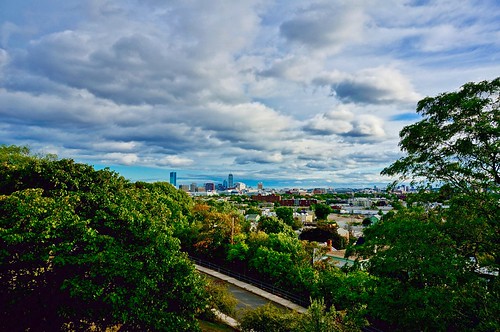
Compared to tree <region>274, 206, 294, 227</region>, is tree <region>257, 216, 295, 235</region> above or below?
above

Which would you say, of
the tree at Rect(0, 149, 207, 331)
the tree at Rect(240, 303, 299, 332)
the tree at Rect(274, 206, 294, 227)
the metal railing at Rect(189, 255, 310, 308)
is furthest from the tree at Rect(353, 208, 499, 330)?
the tree at Rect(274, 206, 294, 227)

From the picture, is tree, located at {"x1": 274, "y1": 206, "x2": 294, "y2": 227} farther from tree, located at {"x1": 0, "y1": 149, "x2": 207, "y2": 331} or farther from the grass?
tree, located at {"x1": 0, "y1": 149, "x2": 207, "y2": 331}

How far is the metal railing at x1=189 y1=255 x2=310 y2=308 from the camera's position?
23308mm

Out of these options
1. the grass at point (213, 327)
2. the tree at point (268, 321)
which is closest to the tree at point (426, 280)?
the tree at point (268, 321)

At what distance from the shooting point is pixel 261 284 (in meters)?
26.6

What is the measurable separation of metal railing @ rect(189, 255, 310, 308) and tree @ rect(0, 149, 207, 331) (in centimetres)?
1137

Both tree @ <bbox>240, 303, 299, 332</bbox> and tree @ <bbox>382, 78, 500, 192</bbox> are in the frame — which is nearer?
tree @ <bbox>382, 78, 500, 192</bbox>

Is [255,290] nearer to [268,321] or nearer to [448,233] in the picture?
[268,321]

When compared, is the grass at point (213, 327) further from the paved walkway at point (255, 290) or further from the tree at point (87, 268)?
the paved walkway at point (255, 290)

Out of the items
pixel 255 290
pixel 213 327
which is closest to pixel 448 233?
pixel 213 327

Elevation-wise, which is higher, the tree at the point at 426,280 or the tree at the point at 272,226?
the tree at the point at 426,280

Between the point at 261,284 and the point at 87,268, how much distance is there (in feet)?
→ 55.0

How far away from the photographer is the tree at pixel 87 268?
11789 mm

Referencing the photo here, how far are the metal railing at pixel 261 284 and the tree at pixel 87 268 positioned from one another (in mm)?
11368
